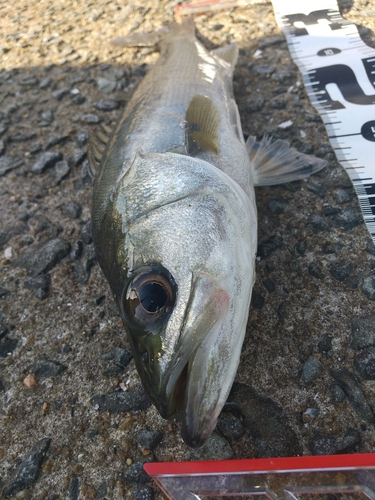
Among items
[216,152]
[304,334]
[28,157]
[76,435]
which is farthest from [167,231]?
[28,157]

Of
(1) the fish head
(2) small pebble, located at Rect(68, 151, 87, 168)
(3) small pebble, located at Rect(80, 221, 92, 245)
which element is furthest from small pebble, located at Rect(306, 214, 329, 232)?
(2) small pebble, located at Rect(68, 151, 87, 168)

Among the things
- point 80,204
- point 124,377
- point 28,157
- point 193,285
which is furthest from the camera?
point 28,157

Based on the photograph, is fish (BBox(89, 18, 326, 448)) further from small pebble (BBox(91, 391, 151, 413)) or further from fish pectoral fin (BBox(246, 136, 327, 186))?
small pebble (BBox(91, 391, 151, 413))

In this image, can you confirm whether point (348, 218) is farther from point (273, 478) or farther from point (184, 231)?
point (273, 478)

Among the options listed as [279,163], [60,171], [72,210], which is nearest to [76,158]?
[60,171]

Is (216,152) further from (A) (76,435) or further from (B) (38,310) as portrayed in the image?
(A) (76,435)
